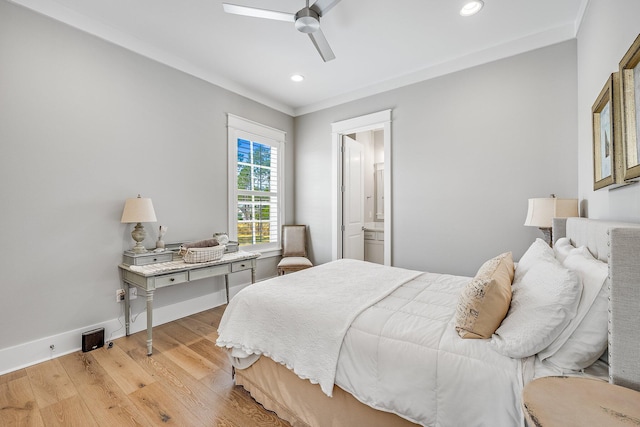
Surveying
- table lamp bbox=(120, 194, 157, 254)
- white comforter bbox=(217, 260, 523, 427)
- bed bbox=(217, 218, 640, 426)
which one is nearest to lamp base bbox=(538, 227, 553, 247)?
bed bbox=(217, 218, 640, 426)

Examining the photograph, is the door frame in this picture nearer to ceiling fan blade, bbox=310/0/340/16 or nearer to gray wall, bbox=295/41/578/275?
gray wall, bbox=295/41/578/275

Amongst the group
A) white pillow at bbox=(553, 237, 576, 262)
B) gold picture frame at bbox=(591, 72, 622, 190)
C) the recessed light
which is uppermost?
the recessed light

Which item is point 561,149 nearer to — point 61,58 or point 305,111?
point 305,111

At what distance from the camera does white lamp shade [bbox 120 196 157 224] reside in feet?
8.32

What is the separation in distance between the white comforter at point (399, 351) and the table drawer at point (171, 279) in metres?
0.95

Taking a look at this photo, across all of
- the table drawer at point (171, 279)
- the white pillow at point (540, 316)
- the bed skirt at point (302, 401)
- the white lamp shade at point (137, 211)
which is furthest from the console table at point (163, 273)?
the white pillow at point (540, 316)

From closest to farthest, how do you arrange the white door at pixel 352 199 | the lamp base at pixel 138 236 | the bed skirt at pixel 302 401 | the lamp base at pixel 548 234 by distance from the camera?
the bed skirt at pixel 302 401
the lamp base at pixel 548 234
the lamp base at pixel 138 236
the white door at pixel 352 199

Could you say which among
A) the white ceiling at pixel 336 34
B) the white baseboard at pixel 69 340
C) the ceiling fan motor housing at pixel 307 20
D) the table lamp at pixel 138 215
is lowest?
the white baseboard at pixel 69 340

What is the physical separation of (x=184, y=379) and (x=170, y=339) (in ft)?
2.47

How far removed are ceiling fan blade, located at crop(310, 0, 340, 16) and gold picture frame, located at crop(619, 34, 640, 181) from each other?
1.65 metres

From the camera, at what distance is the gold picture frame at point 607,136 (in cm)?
142

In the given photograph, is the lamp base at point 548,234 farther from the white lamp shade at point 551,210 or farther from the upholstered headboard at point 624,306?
the upholstered headboard at point 624,306

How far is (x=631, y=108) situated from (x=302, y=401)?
2.12 meters

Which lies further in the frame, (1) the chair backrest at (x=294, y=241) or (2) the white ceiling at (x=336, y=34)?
(1) the chair backrest at (x=294, y=241)
